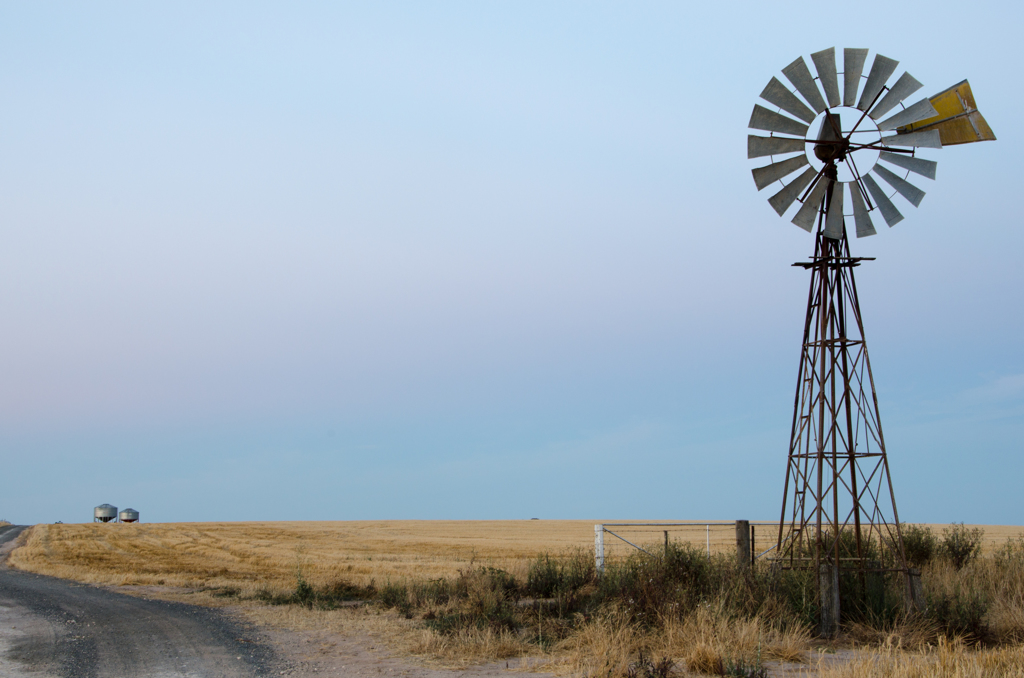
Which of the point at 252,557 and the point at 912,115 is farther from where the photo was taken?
the point at 252,557

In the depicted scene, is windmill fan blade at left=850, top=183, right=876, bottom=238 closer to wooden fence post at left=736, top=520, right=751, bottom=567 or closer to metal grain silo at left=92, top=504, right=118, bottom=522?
wooden fence post at left=736, top=520, right=751, bottom=567

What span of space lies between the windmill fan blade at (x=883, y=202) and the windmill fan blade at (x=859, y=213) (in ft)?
0.67

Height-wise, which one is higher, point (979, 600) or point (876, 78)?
point (876, 78)

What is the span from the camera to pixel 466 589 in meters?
16.3

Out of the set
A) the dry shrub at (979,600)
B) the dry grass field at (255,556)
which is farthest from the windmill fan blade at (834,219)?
the dry grass field at (255,556)

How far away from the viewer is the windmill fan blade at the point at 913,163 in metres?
13.5

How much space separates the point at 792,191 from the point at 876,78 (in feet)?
Answer: 6.98

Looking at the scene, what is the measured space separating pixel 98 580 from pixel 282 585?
5587 millimetres

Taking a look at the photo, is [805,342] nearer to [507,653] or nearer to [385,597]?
[507,653]

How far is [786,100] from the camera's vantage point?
13531mm

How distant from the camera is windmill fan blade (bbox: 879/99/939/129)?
13008mm

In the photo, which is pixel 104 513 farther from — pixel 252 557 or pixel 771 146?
pixel 771 146

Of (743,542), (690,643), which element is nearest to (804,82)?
(743,542)

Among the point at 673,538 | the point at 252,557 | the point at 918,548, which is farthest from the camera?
the point at 252,557
